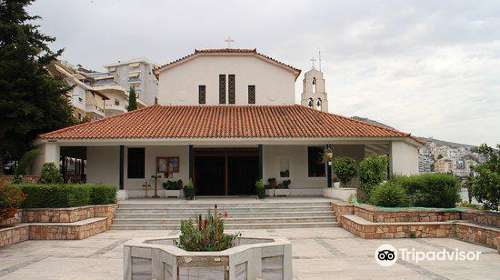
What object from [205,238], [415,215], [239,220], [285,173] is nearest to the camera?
[205,238]

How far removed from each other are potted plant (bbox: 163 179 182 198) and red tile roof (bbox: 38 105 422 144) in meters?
2.80

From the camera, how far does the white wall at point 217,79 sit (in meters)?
23.1

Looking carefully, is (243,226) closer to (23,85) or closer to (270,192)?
(270,192)

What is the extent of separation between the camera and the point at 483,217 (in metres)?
11.8

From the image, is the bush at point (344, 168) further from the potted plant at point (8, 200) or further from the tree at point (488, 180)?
the potted plant at point (8, 200)

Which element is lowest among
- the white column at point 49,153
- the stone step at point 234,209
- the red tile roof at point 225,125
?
the stone step at point 234,209

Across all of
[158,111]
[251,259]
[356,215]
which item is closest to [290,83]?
[158,111]

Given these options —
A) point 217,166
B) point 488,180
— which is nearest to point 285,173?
point 217,166

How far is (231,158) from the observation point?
21703 millimetres

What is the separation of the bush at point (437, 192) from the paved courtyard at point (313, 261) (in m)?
1.99

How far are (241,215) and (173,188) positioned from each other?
596cm

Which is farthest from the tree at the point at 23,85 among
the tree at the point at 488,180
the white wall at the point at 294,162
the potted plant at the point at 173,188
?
the tree at the point at 488,180

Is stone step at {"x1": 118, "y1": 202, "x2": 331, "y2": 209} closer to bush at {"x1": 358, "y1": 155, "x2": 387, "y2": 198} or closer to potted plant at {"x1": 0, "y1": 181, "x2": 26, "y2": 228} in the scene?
bush at {"x1": 358, "y1": 155, "x2": 387, "y2": 198}

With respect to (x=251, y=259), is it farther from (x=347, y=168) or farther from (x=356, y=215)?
(x=347, y=168)
